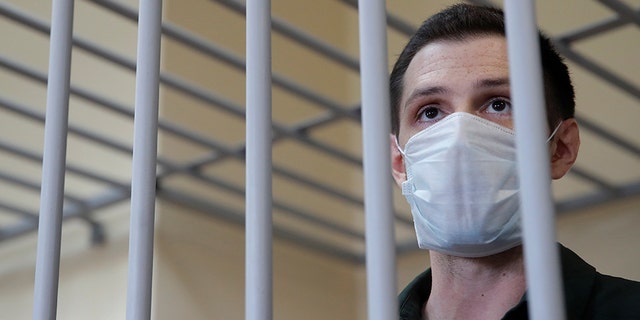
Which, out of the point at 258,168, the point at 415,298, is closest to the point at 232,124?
the point at 415,298

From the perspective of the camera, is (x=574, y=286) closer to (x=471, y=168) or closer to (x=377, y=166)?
(x=471, y=168)

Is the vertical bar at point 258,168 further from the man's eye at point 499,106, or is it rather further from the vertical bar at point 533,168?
the man's eye at point 499,106

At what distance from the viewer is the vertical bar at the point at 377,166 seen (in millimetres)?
498

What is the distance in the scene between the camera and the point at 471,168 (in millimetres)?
721

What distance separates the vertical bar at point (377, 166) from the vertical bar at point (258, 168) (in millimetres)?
81

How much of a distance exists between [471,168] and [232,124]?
1.32 m

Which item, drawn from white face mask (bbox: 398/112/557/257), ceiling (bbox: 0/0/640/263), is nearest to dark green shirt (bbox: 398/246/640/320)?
white face mask (bbox: 398/112/557/257)

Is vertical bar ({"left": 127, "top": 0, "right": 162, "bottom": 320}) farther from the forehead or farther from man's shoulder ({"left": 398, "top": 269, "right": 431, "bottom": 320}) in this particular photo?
man's shoulder ({"left": 398, "top": 269, "right": 431, "bottom": 320})

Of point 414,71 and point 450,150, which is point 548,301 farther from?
point 414,71

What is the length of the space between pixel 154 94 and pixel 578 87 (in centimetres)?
133

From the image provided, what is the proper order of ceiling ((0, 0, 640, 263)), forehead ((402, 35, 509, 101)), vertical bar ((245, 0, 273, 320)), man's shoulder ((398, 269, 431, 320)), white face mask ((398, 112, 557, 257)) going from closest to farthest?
vertical bar ((245, 0, 273, 320)), white face mask ((398, 112, 557, 257)), forehead ((402, 35, 509, 101)), man's shoulder ((398, 269, 431, 320)), ceiling ((0, 0, 640, 263))

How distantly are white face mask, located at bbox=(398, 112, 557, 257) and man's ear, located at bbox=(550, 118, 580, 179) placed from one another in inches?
9.1

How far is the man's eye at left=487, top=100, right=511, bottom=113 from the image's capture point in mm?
896

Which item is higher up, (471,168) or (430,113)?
(430,113)
